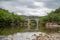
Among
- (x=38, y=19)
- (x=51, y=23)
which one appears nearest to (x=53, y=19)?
(x=51, y=23)

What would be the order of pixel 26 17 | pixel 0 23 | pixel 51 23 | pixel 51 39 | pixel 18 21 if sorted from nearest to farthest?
pixel 51 39 → pixel 26 17 → pixel 51 23 → pixel 18 21 → pixel 0 23

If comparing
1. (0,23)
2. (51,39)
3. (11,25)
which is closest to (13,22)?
(11,25)

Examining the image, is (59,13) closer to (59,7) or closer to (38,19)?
(59,7)

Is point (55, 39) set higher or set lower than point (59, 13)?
lower

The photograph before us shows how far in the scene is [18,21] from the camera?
8195mm

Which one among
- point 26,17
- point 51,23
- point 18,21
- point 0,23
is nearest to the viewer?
point 26,17

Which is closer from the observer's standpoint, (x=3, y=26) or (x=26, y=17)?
(x=26, y=17)

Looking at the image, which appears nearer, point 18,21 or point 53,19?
point 53,19

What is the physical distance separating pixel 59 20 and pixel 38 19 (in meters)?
0.99

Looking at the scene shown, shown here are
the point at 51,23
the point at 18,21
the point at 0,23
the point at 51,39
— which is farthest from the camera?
the point at 0,23

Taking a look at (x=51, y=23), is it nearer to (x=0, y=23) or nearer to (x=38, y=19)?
(x=38, y=19)

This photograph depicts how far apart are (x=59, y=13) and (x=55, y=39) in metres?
3.93

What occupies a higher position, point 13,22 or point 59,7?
point 59,7

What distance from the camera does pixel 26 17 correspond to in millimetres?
6957
